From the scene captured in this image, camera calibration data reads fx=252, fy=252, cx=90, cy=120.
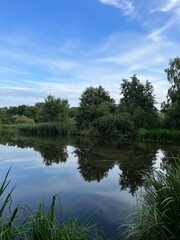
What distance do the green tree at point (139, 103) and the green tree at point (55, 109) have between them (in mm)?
9080

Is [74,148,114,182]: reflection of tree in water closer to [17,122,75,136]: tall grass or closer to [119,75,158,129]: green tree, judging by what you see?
[119,75,158,129]: green tree

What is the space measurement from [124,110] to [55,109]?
11.4 meters

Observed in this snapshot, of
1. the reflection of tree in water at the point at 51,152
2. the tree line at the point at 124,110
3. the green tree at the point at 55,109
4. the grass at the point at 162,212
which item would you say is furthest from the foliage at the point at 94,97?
the grass at the point at 162,212

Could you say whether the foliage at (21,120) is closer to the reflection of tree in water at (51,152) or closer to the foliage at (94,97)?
the foliage at (94,97)

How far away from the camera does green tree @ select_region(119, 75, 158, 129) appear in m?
28.3

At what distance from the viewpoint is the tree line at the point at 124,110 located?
2600 cm

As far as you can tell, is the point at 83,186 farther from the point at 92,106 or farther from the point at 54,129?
the point at 54,129

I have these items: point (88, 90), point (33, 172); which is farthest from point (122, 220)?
point (88, 90)

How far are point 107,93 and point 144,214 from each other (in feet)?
115

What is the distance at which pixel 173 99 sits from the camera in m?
25.0

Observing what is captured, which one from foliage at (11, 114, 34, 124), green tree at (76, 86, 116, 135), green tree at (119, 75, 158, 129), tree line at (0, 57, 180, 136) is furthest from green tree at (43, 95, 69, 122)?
foliage at (11, 114, 34, 124)

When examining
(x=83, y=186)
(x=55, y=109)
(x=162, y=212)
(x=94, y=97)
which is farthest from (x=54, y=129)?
(x=162, y=212)

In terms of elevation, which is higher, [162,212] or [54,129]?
[54,129]

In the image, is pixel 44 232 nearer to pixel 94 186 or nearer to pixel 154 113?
pixel 94 186
